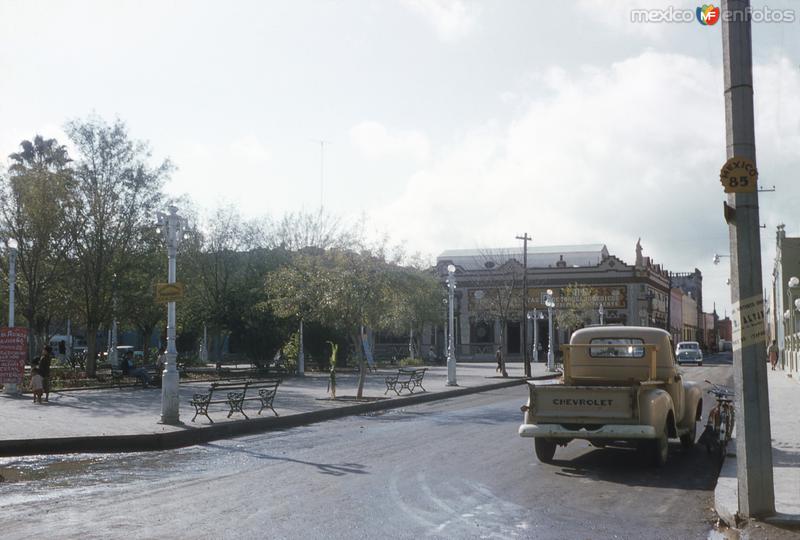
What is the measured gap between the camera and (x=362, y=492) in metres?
9.17

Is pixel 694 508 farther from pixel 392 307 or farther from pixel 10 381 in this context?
pixel 10 381

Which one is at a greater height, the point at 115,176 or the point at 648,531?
the point at 115,176

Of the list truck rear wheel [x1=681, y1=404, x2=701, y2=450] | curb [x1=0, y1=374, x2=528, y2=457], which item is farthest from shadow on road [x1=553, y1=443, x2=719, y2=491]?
curb [x1=0, y1=374, x2=528, y2=457]

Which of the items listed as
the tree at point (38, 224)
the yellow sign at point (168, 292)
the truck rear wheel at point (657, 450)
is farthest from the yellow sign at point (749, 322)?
the tree at point (38, 224)

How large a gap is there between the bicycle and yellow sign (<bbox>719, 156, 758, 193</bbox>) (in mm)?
5598

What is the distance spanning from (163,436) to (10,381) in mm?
14105

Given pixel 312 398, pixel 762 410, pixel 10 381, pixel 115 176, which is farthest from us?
pixel 115 176

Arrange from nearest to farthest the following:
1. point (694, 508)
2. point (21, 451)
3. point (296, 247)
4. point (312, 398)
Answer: point (694, 508) → point (21, 451) → point (312, 398) → point (296, 247)

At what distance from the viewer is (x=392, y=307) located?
24.3m

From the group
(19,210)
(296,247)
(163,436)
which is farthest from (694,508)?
(296,247)

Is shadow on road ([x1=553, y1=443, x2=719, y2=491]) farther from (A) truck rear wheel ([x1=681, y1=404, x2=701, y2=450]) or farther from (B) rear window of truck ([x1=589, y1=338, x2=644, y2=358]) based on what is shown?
(B) rear window of truck ([x1=589, y1=338, x2=644, y2=358])

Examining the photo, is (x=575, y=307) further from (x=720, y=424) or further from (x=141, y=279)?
(x=720, y=424)

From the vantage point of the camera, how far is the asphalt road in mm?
7477

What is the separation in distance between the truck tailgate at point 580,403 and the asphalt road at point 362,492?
2.41 feet
